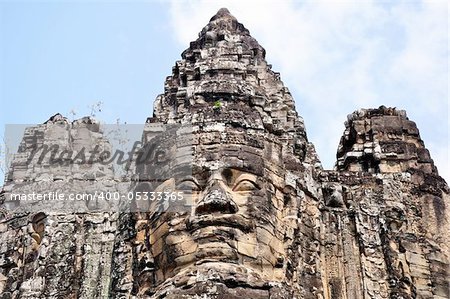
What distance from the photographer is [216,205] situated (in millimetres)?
11969

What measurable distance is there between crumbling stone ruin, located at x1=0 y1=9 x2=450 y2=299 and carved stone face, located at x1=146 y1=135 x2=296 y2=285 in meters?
0.02

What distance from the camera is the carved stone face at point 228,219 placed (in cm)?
1164

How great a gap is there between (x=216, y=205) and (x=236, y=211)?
0.35 m

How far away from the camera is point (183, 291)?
11.2 m

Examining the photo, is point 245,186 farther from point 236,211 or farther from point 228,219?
point 228,219

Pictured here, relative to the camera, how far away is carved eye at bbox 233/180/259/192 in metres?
12.5

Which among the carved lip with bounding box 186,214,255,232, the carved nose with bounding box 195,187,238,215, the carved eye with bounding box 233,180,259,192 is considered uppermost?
the carved eye with bounding box 233,180,259,192

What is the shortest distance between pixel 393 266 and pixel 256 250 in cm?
308

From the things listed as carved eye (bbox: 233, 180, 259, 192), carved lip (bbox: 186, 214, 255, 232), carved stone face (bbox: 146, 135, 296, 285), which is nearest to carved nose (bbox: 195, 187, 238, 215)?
carved stone face (bbox: 146, 135, 296, 285)

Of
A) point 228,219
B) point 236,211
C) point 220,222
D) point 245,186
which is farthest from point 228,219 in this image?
point 245,186

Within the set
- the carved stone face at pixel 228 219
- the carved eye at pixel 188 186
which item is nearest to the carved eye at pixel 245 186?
the carved stone face at pixel 228 219

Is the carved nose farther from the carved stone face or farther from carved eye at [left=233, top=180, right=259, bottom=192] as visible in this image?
carved eye at [left=233, top=180, right=259, bottom=192]

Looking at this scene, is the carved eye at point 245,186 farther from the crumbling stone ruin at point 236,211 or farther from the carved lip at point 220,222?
the carved lip at point 220,222

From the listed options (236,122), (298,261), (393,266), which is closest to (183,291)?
(298,261)
